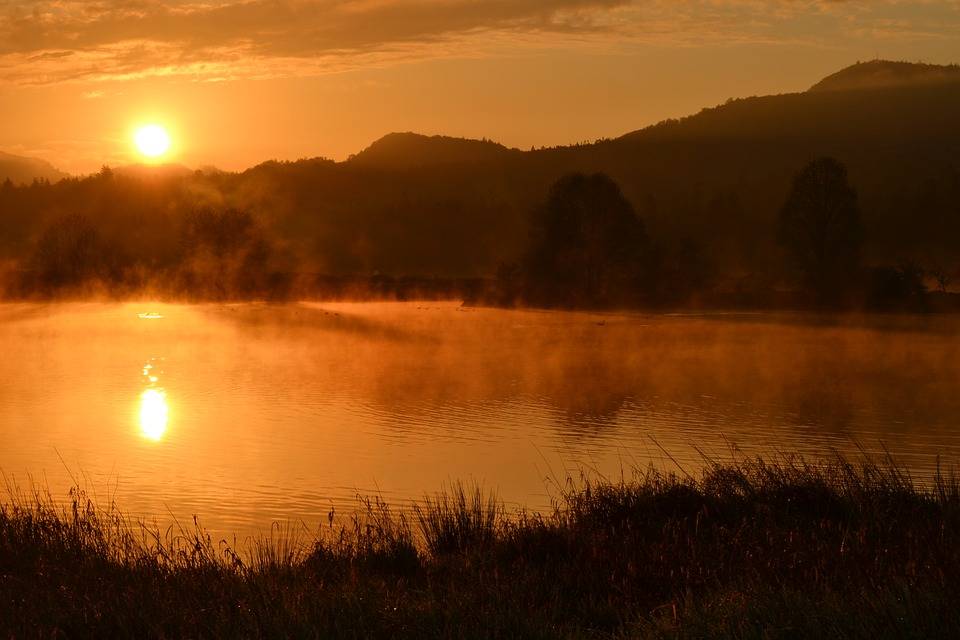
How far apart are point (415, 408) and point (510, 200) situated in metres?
153

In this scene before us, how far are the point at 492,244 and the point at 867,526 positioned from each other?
13681cm

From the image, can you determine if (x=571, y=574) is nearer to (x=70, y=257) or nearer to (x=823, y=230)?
(x=823, y=230)

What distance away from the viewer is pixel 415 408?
25.5 m

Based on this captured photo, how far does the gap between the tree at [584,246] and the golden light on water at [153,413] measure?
4910 cm

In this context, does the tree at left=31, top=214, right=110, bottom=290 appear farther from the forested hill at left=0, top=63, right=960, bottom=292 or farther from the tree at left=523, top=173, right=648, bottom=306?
the tree at left=523, top=173, right=648, bottom=306

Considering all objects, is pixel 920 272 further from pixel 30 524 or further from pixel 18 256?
pixel 18 256

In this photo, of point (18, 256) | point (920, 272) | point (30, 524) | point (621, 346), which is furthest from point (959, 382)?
point (18, 256)

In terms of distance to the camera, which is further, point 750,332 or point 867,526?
point 750,332

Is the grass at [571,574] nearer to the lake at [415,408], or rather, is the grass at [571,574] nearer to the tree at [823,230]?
the lake at [415,408]

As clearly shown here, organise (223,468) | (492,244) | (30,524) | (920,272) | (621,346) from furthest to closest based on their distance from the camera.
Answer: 1. (492,244)
2. (920,272)
3. (621,346)
4. (223,468)
5. (30,524)

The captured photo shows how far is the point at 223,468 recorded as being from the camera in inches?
693

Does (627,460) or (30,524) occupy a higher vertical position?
(30,524)

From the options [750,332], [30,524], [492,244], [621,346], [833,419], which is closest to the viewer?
[30,524]

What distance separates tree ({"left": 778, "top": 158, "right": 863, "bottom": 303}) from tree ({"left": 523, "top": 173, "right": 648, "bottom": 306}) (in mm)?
10306
